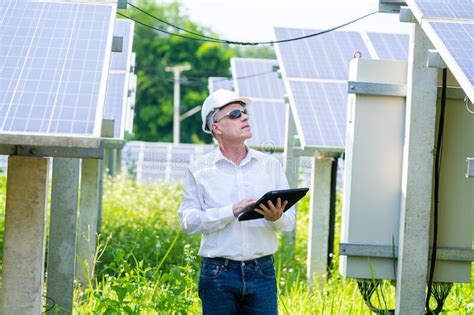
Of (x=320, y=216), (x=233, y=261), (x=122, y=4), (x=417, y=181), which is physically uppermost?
(x=122, y=4)

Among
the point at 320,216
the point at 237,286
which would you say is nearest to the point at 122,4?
the point at 237,286

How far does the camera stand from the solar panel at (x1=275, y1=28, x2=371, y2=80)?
11961mm

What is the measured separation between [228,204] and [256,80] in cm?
1347

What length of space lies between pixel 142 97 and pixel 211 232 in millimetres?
60134

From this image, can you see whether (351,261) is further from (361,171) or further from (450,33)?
(450,33)

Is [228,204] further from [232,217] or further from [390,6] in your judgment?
[390,6]

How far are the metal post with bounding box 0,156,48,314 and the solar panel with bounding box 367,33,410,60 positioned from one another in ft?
21.1

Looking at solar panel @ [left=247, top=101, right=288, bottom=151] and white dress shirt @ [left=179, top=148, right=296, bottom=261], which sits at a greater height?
solar panel @ [left=247, top=101, right=288, bottom=151]

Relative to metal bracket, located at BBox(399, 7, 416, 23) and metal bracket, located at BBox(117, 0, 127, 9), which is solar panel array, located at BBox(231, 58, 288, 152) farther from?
metal bracket, located at BBox(399, 7, 416, 23)

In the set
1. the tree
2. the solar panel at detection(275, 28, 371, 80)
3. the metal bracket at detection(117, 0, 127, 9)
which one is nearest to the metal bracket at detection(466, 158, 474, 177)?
the metal bracket at detection(117, 0, 127, 9)

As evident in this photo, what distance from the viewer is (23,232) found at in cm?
589

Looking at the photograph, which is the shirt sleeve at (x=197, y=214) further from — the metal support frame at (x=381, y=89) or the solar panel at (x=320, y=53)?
the solar panel at (x=320, y=53)

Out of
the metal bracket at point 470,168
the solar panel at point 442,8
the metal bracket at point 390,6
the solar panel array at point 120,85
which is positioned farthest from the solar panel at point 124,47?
the metal bracket at point 470,168

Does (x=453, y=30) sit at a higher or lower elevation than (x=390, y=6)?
lower
